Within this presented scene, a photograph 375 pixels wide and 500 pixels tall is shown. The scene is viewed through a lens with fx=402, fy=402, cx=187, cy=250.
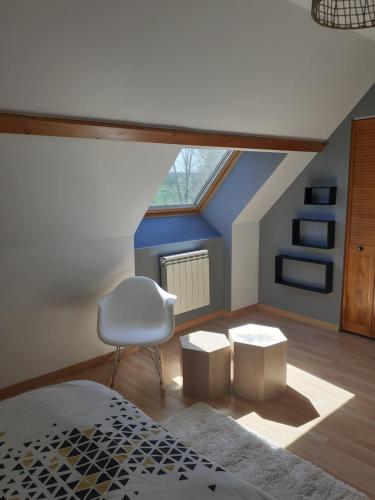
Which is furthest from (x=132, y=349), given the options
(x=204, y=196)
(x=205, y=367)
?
(x=204, y=196)

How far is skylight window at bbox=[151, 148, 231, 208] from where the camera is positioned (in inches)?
154

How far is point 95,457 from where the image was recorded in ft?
4.60

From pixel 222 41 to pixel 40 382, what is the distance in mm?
2645

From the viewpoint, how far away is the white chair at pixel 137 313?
2936 millimetres

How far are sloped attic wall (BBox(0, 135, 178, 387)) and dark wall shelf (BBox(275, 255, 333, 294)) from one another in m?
1.73

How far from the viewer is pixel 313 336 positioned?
12.9ft

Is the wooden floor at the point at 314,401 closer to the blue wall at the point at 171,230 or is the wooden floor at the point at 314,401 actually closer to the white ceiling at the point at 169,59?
the blue wall at the point at 171,230

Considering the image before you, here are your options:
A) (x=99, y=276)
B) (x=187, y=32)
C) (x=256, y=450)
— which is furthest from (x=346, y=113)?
(x=256, y=450)

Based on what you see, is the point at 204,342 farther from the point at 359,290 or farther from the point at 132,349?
the point at 359,290

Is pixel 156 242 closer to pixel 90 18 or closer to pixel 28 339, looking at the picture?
pixel 28 339

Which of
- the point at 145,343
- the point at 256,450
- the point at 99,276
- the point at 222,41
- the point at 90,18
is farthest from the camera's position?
the point at 99,276

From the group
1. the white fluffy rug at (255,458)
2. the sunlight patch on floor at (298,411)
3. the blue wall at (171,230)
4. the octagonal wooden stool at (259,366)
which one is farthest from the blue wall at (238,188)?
the white fluffy rug at (255,458)

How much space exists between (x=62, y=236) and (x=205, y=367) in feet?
4.63

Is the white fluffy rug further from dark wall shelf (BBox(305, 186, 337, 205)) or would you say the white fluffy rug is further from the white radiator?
dark wall shelf (BBox(305, 186, 337, 205))
